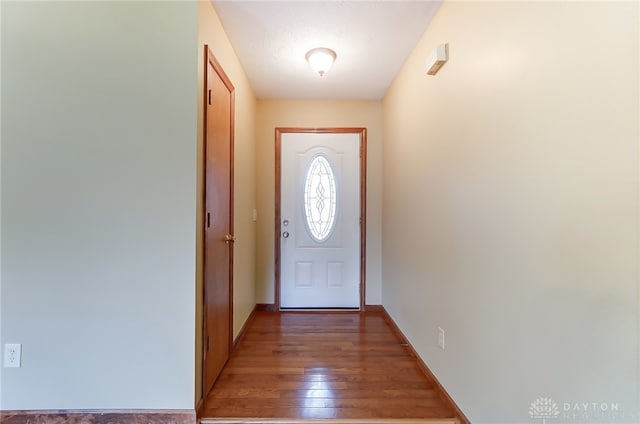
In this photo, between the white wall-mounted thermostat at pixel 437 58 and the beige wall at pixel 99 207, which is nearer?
the beige wall at pixel 99 207

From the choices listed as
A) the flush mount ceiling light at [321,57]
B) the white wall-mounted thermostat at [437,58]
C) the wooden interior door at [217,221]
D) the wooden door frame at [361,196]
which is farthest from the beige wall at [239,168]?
the white wall-mounted thermostat at [437,58]

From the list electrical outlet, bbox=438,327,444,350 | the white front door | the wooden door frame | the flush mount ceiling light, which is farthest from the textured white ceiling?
electrical outlet, bbox=438,327,444,350

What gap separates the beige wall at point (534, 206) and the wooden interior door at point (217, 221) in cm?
139

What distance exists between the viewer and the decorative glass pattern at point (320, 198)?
333cm

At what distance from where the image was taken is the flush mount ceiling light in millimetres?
2238

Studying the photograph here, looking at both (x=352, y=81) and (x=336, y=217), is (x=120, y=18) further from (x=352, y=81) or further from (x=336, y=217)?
(x=336, y=217)

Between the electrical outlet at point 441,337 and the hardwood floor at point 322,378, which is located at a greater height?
the electrical outlet at point 441,337

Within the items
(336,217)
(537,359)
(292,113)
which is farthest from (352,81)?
(537,359)

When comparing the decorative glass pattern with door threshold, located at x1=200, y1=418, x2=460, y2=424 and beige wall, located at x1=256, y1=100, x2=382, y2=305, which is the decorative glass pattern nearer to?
beige wall, located at x1=256, y1=100, x2=382, y2=305

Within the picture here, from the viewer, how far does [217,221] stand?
188 cm

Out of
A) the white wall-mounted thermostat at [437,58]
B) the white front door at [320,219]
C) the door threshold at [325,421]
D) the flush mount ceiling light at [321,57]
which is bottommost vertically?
the door threshold at [325,421]

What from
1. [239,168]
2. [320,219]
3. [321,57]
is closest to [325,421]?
[239,168]

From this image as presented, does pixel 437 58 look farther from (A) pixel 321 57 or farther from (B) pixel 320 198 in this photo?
(B) pixel 320 198

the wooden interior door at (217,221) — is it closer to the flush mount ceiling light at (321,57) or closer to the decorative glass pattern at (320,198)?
the flush mount ceiling light at (321,57)
